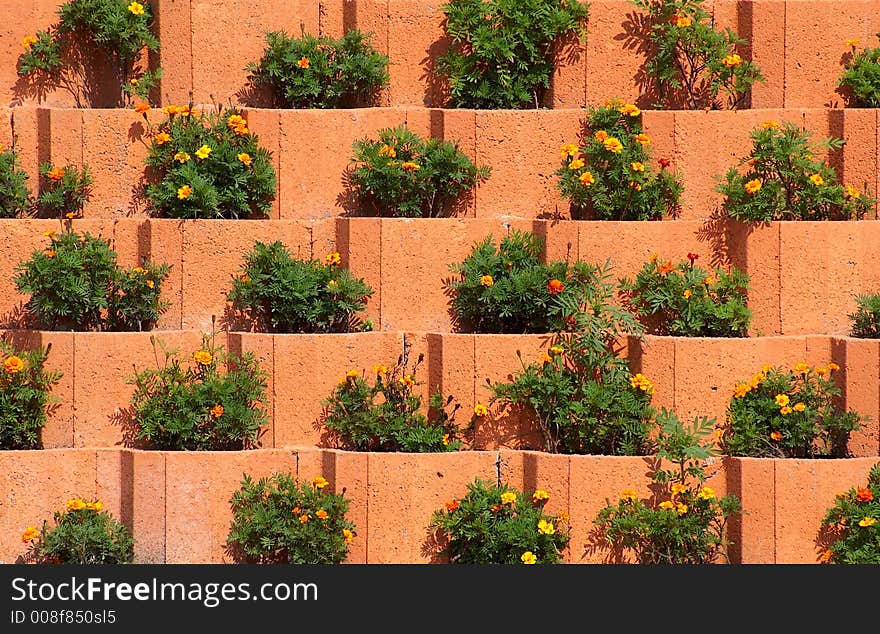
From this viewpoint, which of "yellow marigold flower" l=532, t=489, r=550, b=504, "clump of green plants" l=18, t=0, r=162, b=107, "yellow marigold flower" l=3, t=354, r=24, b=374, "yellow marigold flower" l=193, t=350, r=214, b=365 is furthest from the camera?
"clump of green plants" l=18, t=0, r=162, b=107

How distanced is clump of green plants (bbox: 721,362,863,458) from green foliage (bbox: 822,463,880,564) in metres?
0.34

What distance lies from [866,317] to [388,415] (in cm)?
271

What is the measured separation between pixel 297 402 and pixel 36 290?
1.62 metres

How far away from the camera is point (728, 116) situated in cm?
815

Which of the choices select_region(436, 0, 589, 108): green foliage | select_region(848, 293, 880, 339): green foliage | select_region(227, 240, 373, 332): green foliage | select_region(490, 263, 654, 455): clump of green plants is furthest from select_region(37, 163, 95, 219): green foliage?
select_region(848, 293, 880, 339): green foliage

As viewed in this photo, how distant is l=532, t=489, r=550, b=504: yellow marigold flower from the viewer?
7.37 m

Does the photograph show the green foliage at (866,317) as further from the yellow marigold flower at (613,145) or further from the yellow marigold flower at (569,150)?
the yellow marigold flower at (569,150)

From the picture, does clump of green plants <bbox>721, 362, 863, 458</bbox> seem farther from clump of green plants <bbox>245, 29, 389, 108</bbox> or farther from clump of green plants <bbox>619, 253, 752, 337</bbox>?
clump of green plants <bbox>245, 29, 389, 108</bbox>

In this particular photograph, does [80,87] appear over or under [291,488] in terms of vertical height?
over

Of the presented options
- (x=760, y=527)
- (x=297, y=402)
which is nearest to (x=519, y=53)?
(x=297, y=402)

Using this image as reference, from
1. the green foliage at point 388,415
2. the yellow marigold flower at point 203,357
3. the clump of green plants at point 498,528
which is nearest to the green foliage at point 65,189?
the yellow marigold flower at point 203,357

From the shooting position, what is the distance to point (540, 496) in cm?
736

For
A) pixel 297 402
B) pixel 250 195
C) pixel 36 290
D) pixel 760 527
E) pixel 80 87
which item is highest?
pixel 80 87

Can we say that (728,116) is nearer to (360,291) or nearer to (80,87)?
(360,291)
